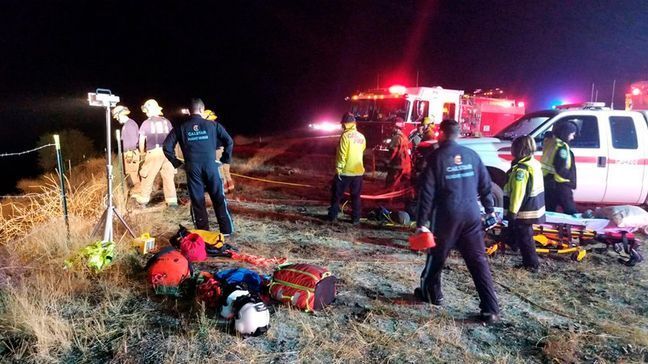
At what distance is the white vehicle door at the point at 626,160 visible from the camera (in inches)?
282

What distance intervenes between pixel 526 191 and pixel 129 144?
20.1 ft

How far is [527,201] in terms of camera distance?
17.9ft

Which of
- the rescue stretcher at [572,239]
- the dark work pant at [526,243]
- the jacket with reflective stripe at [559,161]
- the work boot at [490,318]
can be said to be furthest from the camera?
the jacket with reflective stripe at [559,161]

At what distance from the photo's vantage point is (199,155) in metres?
6.10

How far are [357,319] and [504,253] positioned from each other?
2955mm

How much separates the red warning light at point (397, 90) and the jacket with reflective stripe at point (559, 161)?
22.6 ft

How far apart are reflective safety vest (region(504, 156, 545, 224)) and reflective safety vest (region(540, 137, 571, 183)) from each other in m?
1.14

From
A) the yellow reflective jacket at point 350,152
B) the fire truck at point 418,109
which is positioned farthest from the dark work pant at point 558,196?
the fire truck at point 418,109

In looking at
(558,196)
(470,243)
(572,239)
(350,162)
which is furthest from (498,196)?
(470,243)

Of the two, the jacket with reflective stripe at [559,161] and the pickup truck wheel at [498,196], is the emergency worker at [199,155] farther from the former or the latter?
the jacket with reflective stripe at [559,161]

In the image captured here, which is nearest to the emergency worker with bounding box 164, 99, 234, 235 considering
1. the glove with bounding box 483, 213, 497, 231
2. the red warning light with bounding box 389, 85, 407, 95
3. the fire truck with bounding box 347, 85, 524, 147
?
the glove with bounding box 483, 213, 497, 231

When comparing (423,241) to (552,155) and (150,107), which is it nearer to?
(552,155)

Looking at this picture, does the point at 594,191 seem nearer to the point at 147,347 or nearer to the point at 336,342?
the point at 336,342

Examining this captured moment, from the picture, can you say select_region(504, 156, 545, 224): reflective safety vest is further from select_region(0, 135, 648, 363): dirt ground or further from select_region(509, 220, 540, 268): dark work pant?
select_region(0, 135, 648, 363): dirt ground
